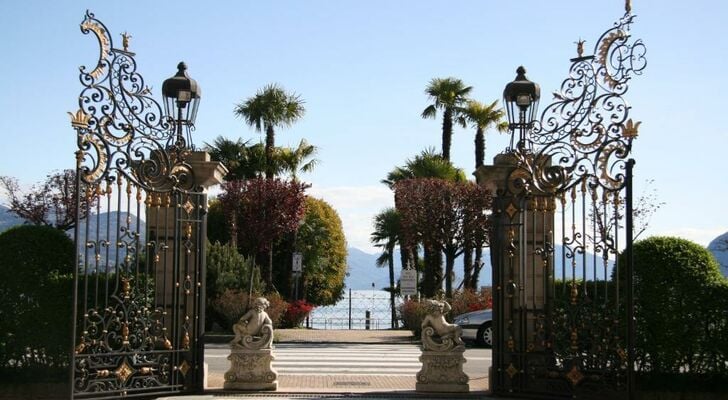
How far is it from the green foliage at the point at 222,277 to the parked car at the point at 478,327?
24.0ft

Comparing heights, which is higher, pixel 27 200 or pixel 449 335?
pixel 27 200

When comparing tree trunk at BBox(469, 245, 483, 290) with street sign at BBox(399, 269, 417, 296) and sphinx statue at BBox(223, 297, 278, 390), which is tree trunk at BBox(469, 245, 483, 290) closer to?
street sign at BBox(399, 269, 417, 296)

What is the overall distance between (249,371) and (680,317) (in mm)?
5937

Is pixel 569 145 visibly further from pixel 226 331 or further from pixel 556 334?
pixel 226 331

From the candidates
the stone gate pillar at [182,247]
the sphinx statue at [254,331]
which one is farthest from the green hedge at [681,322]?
the stone gate pillar at [182,247]

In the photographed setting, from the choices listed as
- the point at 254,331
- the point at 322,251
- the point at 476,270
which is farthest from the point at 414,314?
the point at 322,251

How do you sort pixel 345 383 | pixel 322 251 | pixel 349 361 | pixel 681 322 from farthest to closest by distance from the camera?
pixel 322 251
pixel 349 361
pixel 345 383
pixel 681 322

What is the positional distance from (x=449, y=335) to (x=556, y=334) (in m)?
1.51

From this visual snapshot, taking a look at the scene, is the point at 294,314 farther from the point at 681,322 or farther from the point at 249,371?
the point at 681,322

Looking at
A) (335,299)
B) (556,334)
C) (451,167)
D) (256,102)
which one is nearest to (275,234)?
(256,102)

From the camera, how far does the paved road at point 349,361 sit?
15234mm

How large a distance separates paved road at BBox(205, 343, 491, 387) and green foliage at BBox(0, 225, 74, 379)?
7.71 feet

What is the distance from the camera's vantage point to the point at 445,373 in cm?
1244

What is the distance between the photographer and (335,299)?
46.9 meters
